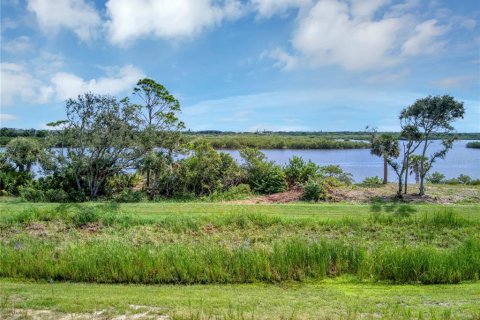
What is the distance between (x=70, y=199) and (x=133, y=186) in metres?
3.71

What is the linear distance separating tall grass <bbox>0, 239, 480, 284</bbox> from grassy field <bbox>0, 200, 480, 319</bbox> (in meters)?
0.02

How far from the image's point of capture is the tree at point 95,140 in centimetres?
1844

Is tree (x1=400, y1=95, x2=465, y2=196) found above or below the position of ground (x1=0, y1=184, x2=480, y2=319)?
above

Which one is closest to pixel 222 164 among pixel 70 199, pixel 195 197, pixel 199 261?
pixel 195 197

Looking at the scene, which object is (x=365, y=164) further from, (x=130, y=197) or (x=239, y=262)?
(x=239, y=262)

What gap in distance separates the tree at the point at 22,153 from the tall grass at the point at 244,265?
15398 millimetres

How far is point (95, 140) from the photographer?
1830 cm

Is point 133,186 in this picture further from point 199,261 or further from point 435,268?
point 435,268

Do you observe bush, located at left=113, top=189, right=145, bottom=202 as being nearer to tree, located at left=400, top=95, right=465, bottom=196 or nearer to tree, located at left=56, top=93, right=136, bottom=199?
tree, located at left=56, top=93, right=136, bottom=199

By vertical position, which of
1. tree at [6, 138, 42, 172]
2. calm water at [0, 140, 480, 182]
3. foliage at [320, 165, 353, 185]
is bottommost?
calm water at [0, 140, 480, 182]

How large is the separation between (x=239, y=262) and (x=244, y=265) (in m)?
0.12

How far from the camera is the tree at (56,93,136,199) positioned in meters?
18.4

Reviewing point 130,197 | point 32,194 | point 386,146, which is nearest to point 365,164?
point 386,146

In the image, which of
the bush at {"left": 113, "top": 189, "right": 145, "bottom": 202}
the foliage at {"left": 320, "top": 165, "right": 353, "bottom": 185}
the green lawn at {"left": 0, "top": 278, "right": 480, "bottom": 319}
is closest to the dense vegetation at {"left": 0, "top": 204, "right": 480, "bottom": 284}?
the green lawn at {"left": 0, "top": 278, "right": 480, "bottom": 319}
